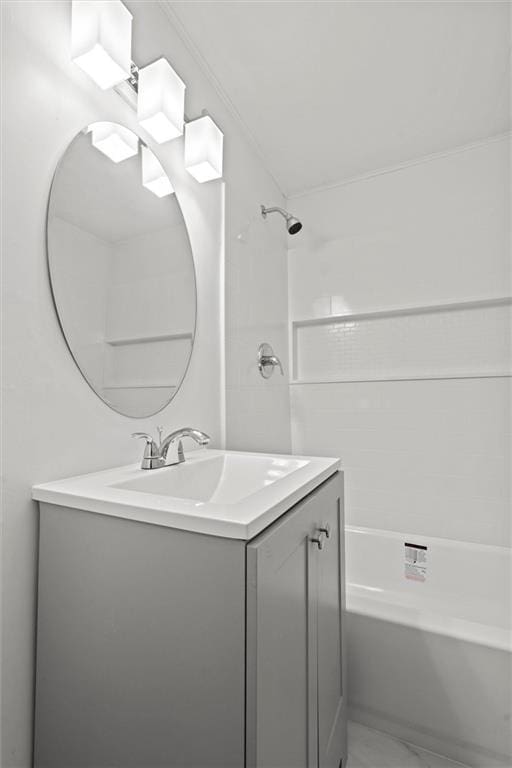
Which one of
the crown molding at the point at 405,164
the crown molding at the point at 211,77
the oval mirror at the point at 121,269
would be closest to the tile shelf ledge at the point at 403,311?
the crown molding at the point at 405,164

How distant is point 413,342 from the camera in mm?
2201

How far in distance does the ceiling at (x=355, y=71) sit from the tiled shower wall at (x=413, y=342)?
0.27 meters

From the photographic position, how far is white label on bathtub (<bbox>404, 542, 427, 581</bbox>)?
201 cm

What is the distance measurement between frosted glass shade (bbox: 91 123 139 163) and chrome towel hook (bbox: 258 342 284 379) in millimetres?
1091

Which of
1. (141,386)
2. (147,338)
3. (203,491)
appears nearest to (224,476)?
(203,491)

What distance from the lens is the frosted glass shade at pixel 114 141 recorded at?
1.03 metres

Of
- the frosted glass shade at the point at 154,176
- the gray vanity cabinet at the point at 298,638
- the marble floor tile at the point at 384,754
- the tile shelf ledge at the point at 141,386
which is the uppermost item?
the frosted glass shade at the point at 154,176

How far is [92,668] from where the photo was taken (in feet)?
2.36

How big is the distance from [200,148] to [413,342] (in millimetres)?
1498

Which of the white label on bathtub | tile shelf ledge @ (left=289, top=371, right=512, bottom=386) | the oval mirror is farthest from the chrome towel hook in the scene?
the white label on bathtub

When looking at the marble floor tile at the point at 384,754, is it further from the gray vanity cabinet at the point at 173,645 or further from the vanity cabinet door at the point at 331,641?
the gray vanity cabinet at the point at 173,645

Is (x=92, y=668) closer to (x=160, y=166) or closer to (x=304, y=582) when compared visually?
(x=304, y=582)

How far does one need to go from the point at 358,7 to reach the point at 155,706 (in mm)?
2072

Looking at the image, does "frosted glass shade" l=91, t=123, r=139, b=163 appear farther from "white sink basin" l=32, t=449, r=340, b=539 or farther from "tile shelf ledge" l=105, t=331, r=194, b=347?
"white sink basin" l=32, t=449, r=340, b=539
